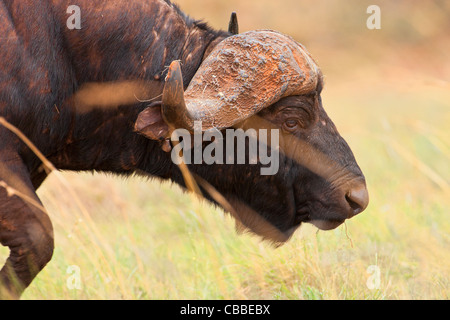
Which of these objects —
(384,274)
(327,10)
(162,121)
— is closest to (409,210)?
(384,274)

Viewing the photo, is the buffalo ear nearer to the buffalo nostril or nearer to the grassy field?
the grassy field

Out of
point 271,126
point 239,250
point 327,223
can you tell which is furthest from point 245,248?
point 271,126

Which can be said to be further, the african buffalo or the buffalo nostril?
the buffalo nostril

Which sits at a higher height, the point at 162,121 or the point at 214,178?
the point at 162,121

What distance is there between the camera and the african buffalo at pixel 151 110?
405 cm

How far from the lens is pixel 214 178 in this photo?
192 inches

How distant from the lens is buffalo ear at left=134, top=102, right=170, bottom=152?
4.25 meters

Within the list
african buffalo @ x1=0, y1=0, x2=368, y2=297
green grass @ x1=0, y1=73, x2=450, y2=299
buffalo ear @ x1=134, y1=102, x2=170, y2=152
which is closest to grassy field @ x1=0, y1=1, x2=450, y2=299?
green grass @ x1=0, y1=73, x2=450, y2=299

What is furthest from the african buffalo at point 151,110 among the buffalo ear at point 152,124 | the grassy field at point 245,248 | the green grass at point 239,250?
the green grass at point 239,250

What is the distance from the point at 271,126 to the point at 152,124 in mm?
806

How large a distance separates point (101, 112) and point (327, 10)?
1857 centimetres

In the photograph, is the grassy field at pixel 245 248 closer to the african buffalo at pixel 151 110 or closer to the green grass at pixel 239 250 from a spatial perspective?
the green grass at pixel 239 250

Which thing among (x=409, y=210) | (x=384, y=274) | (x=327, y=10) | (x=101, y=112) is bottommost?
(x=327, y=10)

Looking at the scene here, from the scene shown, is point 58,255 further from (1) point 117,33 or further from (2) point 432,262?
(2) point 432,262
